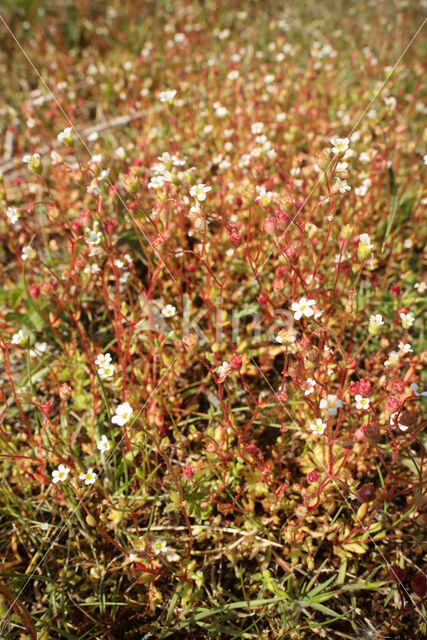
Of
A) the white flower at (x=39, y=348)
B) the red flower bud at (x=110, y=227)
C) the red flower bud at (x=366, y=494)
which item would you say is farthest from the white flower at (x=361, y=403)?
the white flower at (x=39, y=348)

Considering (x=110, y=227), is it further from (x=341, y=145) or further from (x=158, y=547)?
(x=158, y=547)

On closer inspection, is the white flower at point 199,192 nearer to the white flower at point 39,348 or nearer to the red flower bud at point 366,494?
the white flower at point 39,348

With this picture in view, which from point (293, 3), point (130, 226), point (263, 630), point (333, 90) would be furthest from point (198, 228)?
point (293, 3)

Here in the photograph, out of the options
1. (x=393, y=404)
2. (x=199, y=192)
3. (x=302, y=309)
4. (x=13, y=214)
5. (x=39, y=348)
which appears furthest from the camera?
(x=39, y=348)

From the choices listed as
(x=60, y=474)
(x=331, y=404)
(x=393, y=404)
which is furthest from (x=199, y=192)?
(x=60, y=474)

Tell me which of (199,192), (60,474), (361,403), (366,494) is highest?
(199,192)

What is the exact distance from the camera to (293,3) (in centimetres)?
551

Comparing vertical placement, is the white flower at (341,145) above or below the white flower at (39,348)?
above

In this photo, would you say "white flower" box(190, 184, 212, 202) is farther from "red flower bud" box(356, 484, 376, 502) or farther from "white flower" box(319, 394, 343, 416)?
"red flower bud" box(356, 484, 376, 502)

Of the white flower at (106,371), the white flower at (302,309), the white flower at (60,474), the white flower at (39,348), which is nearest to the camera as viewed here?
the white flower at (302,309)

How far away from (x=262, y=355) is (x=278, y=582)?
3.36 feet

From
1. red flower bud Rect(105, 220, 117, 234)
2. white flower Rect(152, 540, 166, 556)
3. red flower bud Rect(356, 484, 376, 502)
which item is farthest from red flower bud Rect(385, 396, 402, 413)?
red flower bud Rect(105, 220, 117, 234)

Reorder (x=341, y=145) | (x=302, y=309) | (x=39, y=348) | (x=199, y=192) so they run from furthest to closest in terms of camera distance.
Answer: (x=39, y=348) < (x=199, y=192) < (x=341, y=145) < (x=302, y=309)

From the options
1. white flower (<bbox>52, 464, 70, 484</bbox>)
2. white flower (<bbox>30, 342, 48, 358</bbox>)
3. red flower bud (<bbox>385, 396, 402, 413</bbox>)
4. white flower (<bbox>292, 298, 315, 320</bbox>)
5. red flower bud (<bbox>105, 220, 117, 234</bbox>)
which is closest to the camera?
red flower bud (<bbox>385, 396, 402, 413</bbox>)
